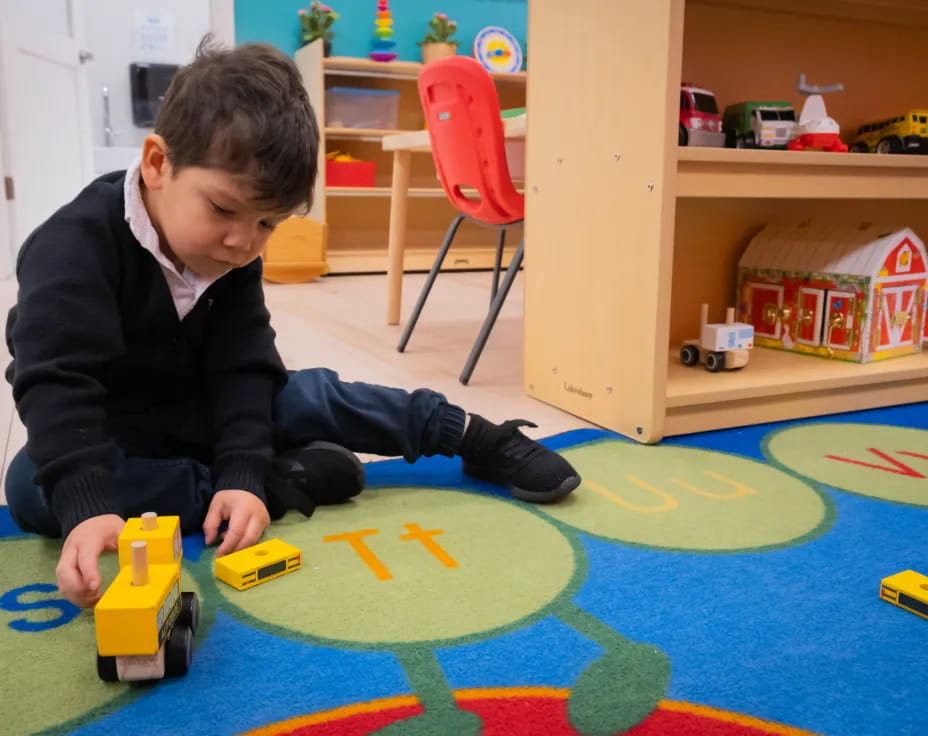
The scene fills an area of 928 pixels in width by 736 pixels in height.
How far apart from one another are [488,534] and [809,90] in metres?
1.13

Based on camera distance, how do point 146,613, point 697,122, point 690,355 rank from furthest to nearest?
point 690,355
point 697,122
point 146,613

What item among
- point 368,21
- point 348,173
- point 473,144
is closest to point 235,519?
point 473,144

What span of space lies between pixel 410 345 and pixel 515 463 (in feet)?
3.33

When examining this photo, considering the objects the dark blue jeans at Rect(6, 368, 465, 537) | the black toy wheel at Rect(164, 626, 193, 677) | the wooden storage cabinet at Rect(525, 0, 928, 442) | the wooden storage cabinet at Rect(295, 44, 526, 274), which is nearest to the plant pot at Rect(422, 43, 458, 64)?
the wooden storage cabinet at Rect(295, 44, 526, 274)

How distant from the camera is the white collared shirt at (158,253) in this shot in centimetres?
79

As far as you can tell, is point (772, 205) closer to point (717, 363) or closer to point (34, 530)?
point (717, 363)

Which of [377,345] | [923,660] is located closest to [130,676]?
[923,660]

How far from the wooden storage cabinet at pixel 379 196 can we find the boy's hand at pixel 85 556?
2.92 m

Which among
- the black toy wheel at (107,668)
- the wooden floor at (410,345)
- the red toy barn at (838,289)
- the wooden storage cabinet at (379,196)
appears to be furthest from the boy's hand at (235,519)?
the wooden storage cabinet at (379,196)

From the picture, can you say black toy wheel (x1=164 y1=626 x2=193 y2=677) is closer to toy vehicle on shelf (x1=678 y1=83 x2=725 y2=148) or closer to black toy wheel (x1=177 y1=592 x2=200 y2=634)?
black toy wheel (x1=177 y1=592 x2=200 y2=634)

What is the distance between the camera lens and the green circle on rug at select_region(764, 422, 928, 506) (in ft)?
3.32

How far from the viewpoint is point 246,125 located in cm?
72

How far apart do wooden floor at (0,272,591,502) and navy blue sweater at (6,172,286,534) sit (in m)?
0.25

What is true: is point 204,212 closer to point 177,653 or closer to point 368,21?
point 177,653
